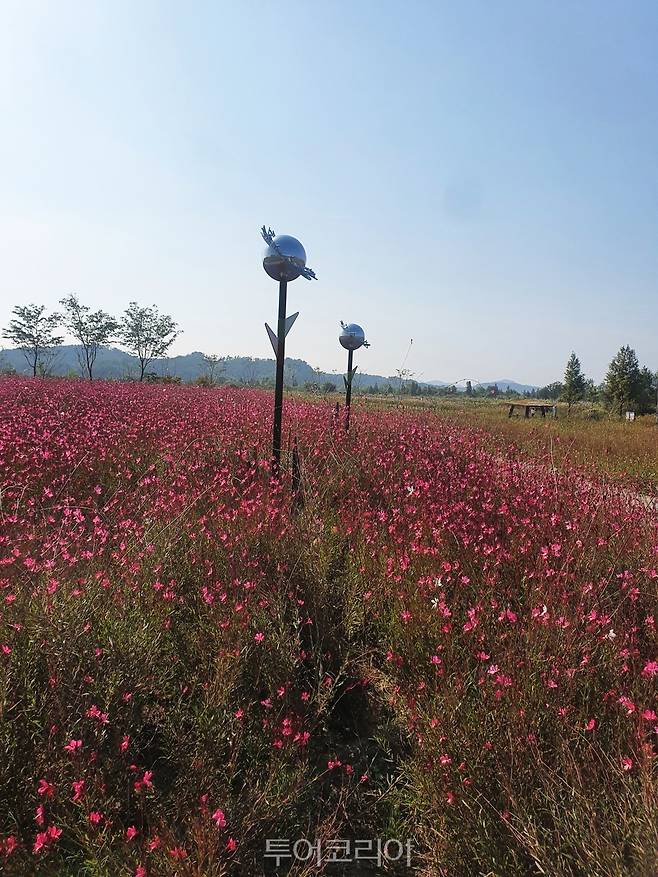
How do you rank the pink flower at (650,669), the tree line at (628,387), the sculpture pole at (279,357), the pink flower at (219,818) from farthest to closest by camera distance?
the tree line at (628,387)
the sculpture pole at (279,357)
the pink flower at (650,669)
the pink flower at (219,818)

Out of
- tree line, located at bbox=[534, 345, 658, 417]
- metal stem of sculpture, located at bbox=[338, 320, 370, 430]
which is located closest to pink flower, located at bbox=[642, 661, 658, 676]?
metal stem of sculpture, located at bbox=[338, 320, 370, 430]

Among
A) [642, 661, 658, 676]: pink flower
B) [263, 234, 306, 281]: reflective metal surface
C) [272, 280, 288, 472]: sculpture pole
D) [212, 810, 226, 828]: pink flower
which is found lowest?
[212, 810, 226, 828]: pink flower

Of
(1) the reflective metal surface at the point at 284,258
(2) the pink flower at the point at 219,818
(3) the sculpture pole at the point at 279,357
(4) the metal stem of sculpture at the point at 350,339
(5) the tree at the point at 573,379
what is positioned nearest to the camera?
(2) the pink flower at the point at 219,818

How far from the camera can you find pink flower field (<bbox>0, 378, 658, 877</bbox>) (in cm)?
143

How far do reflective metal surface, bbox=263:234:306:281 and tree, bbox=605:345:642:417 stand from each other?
34718 mm

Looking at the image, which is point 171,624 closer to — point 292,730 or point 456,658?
point 292,730

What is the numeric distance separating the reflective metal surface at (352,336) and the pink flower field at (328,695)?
5.30 metres

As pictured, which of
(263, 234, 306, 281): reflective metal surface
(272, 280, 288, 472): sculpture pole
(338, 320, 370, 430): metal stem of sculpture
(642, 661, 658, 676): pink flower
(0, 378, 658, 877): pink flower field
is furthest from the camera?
(338, 320, 370, 430): metal stem of sculpture

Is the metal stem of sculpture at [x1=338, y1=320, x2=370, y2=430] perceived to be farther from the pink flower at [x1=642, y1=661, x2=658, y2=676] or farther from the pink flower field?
the pink flower at [x1=642, y1=661, x2=658, y2=676]

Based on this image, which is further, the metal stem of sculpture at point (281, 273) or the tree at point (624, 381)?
the tree at point (624, 381)

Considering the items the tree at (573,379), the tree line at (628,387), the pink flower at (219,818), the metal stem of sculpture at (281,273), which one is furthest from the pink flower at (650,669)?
the tree at (573,379)

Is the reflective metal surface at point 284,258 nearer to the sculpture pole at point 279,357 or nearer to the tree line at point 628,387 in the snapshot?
the sculpture pole at point 279,357

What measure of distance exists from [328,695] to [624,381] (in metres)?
39.6

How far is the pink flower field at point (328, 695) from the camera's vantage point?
56.2 inches
